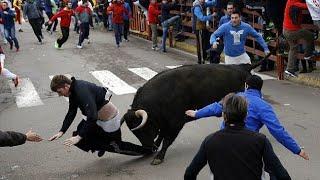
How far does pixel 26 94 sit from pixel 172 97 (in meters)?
6.43

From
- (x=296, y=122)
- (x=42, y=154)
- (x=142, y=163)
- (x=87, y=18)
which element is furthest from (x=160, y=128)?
(x=87, y=18)

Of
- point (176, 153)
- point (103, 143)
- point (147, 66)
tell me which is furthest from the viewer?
point (147, 66)

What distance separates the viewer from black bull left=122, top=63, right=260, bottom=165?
7.07m

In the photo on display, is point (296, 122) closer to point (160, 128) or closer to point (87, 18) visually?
point (160, 128)

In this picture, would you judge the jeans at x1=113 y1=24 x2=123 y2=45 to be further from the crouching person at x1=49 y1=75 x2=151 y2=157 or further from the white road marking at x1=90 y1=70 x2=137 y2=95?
the crouching person at x1=49 y1=75 x2=151 y2=157

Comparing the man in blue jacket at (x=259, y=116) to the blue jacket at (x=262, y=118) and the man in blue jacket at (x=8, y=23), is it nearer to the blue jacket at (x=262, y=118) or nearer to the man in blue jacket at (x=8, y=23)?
the blue jacket at (x=262, y=118)

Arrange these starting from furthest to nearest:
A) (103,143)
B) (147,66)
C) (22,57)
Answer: (22,57) < (147,66) < (103,143)

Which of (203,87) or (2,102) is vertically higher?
(203,87)

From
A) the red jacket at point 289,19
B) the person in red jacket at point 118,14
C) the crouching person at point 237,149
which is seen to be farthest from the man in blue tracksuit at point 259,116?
the person in red jacket at point 118,14

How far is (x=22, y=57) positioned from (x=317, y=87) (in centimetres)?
1105

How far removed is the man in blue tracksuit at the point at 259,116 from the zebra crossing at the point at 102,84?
6.79 metres

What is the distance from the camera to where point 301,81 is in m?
11.9

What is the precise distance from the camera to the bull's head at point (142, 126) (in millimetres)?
6801

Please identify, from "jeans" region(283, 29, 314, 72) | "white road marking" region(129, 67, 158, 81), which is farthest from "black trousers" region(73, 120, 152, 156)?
"white road marking" region(129, 67, 158, 81)
